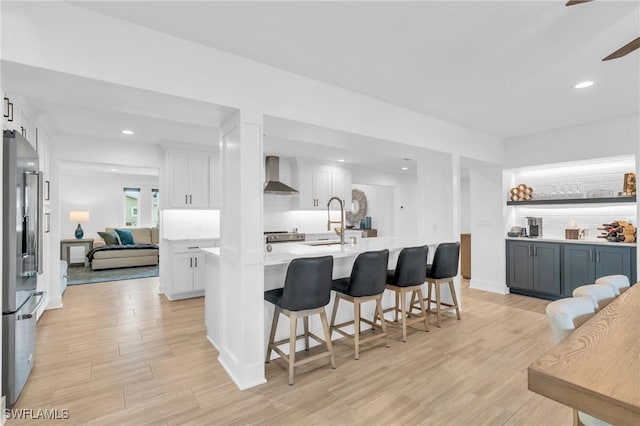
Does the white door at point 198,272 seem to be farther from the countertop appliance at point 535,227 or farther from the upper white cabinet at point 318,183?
the countertop appliance at point 535,227

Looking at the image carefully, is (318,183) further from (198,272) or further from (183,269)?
(183,269)

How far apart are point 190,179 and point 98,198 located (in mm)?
5446

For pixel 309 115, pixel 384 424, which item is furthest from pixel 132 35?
pixel 384 424

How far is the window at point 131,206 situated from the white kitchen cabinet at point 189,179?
17.1ft

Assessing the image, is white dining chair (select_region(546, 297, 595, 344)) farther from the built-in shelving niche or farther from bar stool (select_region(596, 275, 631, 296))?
the built-in shelving niche

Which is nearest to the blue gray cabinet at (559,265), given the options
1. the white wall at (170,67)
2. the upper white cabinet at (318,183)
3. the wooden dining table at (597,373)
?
the white wall at (170,67)

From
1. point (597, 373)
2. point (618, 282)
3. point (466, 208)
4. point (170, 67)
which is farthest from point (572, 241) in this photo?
point (170, 67)

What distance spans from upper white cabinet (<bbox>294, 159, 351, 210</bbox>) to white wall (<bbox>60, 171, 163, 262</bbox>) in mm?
5417

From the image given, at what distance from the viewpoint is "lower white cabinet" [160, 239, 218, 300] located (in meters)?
4.97

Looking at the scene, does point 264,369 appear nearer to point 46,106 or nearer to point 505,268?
point 46,106

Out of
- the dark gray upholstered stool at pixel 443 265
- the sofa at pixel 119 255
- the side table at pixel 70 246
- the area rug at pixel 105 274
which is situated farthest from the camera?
the side table at pixel 70 246

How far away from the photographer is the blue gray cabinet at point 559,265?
4.12 m

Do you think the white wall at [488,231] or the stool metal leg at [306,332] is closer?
the stool metal leg at [306,332]

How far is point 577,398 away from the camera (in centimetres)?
92
